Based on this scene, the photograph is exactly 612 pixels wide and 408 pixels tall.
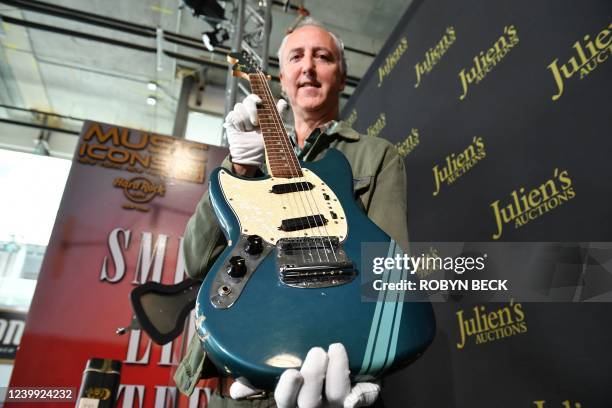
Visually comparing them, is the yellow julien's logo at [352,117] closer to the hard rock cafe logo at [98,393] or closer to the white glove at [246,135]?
the white glove at [246,135]

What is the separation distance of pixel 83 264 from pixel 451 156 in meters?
2.60

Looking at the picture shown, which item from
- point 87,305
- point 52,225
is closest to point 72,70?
point 52,225

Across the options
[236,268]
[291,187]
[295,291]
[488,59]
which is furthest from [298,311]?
[488,59]

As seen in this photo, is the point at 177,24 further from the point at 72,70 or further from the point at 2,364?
the point at 2,364

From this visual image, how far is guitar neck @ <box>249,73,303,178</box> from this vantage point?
1124 mm

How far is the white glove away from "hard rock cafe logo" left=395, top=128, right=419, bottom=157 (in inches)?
52.3

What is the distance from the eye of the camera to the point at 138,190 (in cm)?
328

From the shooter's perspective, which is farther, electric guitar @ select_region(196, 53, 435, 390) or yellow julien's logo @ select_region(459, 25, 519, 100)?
yellow julien's logo @ select_region(459, 25, 519, 100)

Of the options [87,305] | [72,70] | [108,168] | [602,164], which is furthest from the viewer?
[72,70]

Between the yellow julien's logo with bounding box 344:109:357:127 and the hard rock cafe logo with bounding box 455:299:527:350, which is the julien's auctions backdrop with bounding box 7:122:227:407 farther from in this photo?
the hard rock cafe logo with bounding box 455:299:527:350

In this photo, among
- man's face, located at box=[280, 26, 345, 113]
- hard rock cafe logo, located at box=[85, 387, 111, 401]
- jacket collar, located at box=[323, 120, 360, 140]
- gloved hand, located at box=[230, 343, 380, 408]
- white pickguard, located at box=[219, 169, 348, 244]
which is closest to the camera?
gloved hand, located at box=[230, 343, 380, 408]

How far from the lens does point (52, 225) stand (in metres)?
2.98

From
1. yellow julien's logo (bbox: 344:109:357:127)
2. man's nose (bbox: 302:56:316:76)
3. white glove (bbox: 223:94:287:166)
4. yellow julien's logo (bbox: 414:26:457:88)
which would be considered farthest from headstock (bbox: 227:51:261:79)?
yellow julien's logo (bbox: 344:109:357:127)

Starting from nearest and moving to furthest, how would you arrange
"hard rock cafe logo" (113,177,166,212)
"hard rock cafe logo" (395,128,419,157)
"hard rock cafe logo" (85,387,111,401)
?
"hard rock cafe logo" (85,387,111,401) → "hard rock cafe logo" (395,128,419,157) → "hard rock cafe logo" (113,177,166,212)
